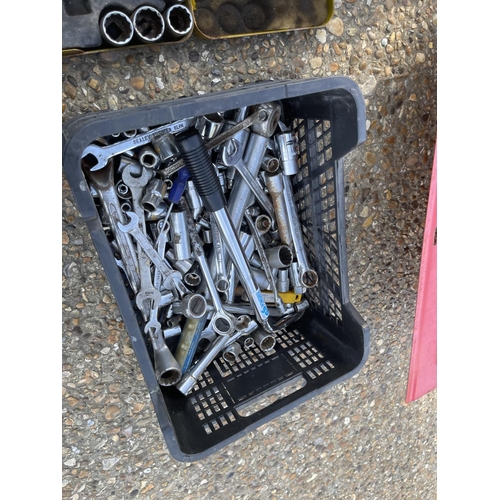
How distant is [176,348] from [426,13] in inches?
28.1

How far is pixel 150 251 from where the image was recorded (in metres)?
0.63

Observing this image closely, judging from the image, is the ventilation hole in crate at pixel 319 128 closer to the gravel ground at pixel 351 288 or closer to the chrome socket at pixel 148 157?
the gravel ground at pixel 351 288

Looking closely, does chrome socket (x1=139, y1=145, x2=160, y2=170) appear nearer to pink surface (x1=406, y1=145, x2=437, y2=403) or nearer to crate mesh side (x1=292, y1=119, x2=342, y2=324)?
crate mesh side (x1=292, y1=119, x2=342, y2=324)

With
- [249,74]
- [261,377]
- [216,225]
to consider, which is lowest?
[261,377]

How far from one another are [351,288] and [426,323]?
251 millimetres

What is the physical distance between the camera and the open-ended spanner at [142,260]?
1.95 feet

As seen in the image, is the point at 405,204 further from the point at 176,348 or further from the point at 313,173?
the point at 176,348

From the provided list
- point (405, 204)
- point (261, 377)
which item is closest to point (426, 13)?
point (405, 204)

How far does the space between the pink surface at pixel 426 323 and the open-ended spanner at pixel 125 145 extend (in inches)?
19.4

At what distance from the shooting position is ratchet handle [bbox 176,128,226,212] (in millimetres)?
555

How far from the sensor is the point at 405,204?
A: 858mm

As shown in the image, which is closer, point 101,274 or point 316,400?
point 101,274

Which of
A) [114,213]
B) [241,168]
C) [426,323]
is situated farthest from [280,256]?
[426,323]

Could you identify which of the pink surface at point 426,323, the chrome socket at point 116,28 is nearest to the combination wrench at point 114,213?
the chrome socket at point 116,28
